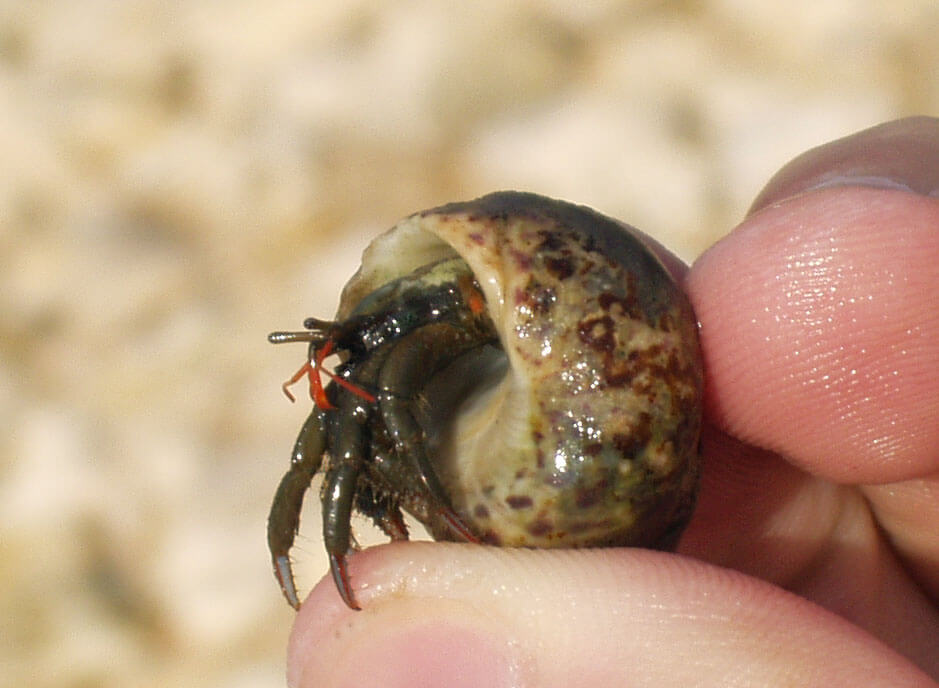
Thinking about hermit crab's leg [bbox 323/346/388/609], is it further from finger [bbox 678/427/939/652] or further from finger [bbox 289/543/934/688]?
finger [bbox 678/427/939/652]

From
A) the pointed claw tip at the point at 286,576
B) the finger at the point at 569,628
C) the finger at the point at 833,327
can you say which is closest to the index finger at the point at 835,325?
the finger at the point at 833,327

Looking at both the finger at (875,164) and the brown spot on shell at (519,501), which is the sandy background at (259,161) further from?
the brown spot on shell at (519,501)

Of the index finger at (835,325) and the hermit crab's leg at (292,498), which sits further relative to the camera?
the index finger at (835,325)

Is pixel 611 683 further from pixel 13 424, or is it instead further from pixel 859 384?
pixel 13 424

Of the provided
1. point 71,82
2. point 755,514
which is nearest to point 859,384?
point 755,514

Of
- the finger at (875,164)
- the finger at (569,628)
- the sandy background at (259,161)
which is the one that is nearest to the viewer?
the finger at (569,628)

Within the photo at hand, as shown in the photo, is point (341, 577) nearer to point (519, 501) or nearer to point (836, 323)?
point (519, 501)

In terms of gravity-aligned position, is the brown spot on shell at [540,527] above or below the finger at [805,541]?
above
